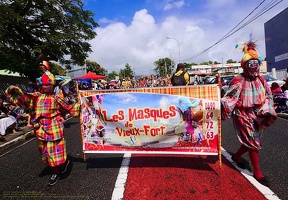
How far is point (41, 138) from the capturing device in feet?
12.9

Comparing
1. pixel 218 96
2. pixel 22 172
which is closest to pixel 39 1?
pixel 22 172

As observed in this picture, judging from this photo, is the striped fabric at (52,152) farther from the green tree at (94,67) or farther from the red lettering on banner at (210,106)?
the green tree at (94,67)

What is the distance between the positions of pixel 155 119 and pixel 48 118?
5.64 ft

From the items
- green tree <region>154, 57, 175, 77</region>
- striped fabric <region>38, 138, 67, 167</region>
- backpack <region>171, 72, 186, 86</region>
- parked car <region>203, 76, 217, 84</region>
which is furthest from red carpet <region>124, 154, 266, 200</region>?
green tree <region>154, 57, 175, 77</region>

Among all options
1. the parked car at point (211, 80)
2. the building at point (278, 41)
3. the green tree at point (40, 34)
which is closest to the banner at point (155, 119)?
the green tree at point (40, 34)

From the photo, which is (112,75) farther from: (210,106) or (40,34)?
(210,106)

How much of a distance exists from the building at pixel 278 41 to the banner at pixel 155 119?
28.7 m

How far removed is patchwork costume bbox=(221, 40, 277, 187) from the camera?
3725mm

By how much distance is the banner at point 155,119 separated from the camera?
13.2 ft

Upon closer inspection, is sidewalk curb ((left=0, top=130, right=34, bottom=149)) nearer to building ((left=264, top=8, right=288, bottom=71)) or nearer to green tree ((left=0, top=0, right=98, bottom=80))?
green tree ((left=0, top=0, right=98, bottom=80))

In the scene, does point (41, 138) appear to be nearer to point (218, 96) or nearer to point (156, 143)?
point (156, 143)

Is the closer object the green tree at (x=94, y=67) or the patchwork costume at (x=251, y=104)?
the patchwork costume at (x=251, y=104)

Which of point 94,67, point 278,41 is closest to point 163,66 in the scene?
A: point 94,67

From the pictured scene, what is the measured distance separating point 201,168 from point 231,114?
1083 mm
